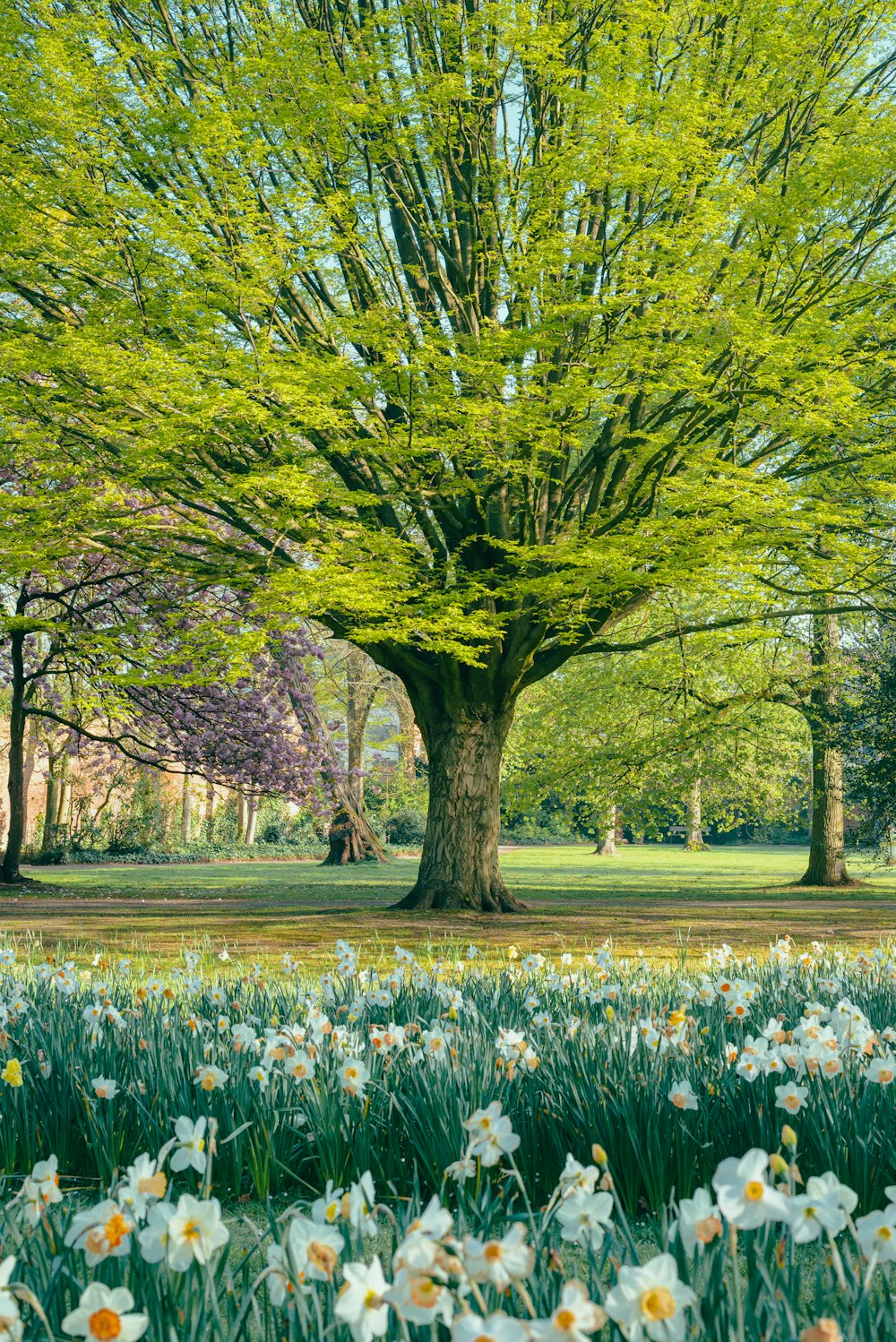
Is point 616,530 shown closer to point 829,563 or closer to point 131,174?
point 829,563

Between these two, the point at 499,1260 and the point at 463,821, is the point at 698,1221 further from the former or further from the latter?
the point at 463,821

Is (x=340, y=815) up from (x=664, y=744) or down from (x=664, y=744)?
down

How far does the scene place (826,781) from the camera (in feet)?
62.6

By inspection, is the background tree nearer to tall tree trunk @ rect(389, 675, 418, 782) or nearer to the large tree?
the large tree

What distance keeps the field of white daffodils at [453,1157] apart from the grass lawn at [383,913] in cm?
326

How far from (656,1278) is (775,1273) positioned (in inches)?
22.6

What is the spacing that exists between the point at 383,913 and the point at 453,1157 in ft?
29.8

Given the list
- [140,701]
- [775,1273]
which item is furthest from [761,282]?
[140,701]

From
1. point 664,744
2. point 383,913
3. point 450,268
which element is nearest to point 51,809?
point 664,744

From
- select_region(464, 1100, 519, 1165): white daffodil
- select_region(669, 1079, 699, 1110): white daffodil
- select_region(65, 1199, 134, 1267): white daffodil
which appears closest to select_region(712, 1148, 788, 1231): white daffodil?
select_region(464, 1100, 519, 1165): white daffodil

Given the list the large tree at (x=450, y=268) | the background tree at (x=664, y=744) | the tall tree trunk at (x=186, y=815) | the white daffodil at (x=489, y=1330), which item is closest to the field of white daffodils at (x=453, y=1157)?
the white daffodil at (x=489, y=1330)

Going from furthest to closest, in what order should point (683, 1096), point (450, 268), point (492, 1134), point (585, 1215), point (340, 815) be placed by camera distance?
point (340, 815) → point (450, 268) → point (683, 1096) → point (492, 1134) → point (585, 1215)

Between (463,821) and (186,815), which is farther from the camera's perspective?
(186,815)

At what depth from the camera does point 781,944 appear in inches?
224
